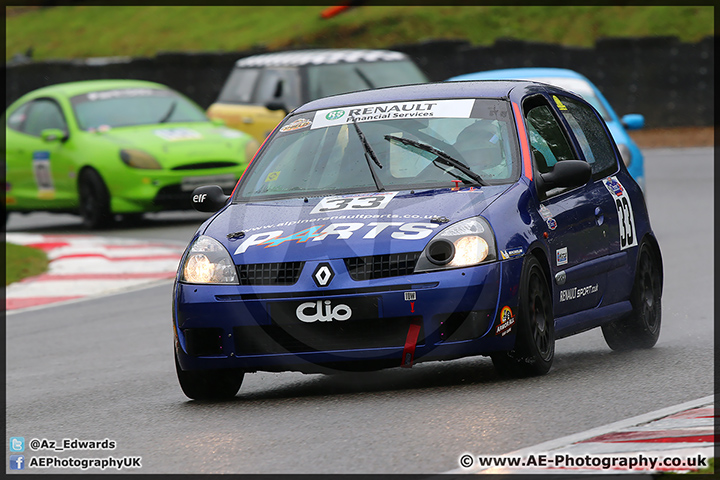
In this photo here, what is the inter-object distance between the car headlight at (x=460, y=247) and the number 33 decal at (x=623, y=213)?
4.95 ft

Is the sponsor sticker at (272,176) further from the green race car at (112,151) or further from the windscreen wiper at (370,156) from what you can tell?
the green race car at (112,151)

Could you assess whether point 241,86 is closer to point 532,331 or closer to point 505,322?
point 532,331

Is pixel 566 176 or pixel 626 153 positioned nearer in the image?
pixel 566 176

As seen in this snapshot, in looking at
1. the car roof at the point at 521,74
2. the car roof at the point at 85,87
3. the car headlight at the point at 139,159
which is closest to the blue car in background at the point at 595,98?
the car roof at the point at 521,74

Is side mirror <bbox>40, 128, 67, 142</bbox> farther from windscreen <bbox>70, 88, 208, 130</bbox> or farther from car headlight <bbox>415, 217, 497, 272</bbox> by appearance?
car headlight <bbox>415, 217, 497, 272</bbox>

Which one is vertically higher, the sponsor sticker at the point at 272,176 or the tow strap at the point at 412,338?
the sponsor sticker at the point at 272,176

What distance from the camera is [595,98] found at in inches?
597

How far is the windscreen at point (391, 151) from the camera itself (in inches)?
294

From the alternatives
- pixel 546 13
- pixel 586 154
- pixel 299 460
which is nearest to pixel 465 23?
pixel 546 13

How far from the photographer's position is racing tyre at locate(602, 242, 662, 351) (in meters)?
8.15

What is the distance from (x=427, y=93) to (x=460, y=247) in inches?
60.5

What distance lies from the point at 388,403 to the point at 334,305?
1.68ft

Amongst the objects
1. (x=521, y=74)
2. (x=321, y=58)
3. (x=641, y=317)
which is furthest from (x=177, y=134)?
(x=641, y=317)

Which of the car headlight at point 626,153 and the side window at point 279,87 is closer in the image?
the car headlight at point 626,153
